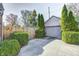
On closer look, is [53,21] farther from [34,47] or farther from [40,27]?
[34,47]

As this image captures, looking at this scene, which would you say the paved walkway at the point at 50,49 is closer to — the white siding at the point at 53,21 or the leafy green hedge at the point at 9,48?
the leafy green hedge at the point at 9,48

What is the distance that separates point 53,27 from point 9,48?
64cm

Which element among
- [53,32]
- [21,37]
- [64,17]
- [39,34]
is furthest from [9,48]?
[64,17]

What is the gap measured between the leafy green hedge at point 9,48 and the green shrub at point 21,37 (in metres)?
0.06

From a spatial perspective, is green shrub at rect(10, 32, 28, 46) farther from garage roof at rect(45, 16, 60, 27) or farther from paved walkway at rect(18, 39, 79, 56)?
garage roof at rect(45, 16, 60, 27)

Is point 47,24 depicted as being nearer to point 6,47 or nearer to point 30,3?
point 30,3

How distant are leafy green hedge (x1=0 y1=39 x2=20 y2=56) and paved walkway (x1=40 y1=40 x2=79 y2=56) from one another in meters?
0.35

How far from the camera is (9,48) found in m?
2.85

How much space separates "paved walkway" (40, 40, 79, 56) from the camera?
9.45 ft

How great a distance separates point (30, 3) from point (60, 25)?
0.49 m

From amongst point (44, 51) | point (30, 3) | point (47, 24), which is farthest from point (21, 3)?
point (44, 51)

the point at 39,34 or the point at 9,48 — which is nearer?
the point at 9,48

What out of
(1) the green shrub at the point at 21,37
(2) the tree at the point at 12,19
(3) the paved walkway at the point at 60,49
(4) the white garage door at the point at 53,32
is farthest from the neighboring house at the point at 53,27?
(2) the tree at the point at 12,19

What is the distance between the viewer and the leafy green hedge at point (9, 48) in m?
2.85
